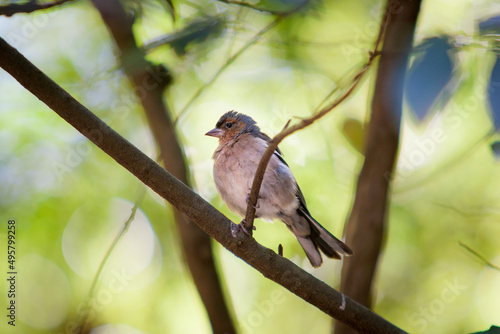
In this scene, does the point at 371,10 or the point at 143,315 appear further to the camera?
the point at 143,315

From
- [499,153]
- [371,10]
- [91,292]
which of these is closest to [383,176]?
[371,10]

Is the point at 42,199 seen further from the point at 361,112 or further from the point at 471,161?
the point at 471,161

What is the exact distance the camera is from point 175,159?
161 inches

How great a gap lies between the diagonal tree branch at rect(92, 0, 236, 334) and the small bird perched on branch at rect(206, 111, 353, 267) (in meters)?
0.50

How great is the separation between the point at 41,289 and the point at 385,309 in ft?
13.5

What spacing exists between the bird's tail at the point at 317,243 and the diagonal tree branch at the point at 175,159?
0.94 metres

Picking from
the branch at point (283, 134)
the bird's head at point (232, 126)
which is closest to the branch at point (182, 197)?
the branch at point (283, 134)

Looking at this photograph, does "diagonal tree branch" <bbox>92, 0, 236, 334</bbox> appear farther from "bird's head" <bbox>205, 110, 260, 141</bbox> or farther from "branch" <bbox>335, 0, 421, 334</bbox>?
"branch" <bbox>335, 0, 421, 334</bbox>

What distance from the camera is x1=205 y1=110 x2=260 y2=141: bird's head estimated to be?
5027 mm

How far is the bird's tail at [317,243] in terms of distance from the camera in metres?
4.12

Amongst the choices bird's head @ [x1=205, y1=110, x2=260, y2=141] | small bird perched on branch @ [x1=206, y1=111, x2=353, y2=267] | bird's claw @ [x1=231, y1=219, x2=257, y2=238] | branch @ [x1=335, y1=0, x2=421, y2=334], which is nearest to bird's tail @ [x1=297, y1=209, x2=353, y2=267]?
small bird perched on branch @ [x1=206, y1=111, x2=353, y2=267]

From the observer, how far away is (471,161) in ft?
18.8

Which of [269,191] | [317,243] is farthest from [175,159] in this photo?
[317,243]

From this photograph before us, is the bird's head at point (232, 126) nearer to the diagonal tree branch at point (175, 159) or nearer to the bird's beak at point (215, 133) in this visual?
the bird's beak at point (215, 133)
